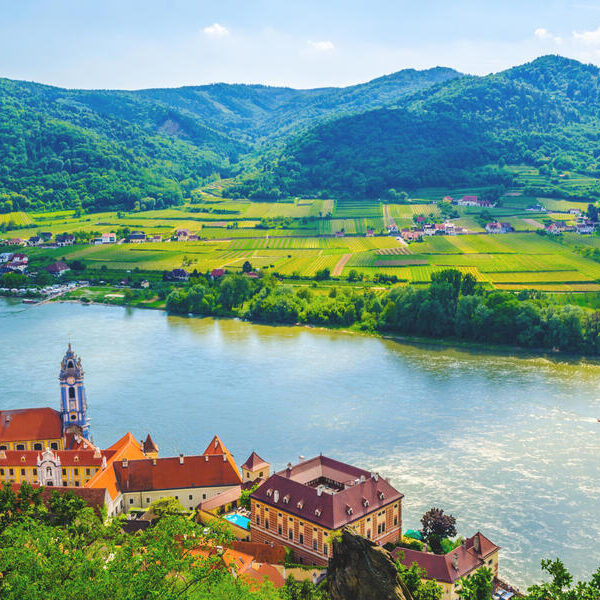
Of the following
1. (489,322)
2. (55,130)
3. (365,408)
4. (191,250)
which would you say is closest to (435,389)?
(365,408)

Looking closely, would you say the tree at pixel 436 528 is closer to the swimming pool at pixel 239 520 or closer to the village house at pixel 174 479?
the swimming pool at pixel 239 520

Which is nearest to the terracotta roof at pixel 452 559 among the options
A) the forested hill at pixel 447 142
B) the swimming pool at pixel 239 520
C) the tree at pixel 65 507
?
the swimming pool at pixel 239 520

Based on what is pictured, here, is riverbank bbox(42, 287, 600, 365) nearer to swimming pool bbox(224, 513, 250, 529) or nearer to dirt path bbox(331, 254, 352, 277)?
dirt path bbox(331, 254, 352, 277)

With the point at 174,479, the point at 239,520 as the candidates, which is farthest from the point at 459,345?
the point at 239,520

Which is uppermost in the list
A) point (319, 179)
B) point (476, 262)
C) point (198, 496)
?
point (319, 179)

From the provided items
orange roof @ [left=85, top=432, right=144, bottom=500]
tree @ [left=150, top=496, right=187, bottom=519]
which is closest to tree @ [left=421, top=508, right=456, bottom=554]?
tree @ [left=150, top=496, right=187, bottom=519]

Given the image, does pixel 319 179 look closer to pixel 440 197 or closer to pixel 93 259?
pixel 440 197
